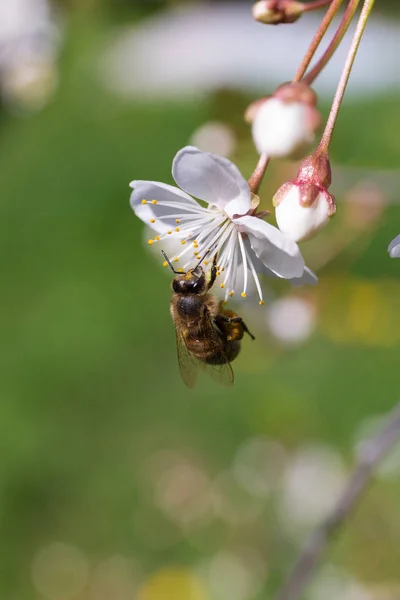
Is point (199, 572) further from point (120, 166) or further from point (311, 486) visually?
point (120, 166)

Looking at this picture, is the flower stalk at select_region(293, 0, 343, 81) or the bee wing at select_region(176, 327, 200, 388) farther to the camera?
the bee wing at select_region(176, 327, 200, 388)

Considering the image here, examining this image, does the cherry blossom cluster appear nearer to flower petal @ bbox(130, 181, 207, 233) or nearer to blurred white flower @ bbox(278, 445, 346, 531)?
flower petal @ bbox(130, 181, 207, 233)

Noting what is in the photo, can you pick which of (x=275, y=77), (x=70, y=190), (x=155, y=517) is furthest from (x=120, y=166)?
(x=155, y=517)

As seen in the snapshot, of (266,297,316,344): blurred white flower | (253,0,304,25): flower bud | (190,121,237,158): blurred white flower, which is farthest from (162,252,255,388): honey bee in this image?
(266,297,316,344): blurred white flower

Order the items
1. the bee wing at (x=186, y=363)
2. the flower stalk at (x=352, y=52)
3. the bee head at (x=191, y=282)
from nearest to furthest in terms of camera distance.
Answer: the flower stalk at (x=352, y=52) → the bee head at (x=191, y=282) → the bee wing at (x=186, y=363)

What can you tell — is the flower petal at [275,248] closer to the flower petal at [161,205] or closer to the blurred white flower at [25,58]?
the flower petal at [161,205]

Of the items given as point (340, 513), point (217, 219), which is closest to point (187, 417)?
point (340, 513)

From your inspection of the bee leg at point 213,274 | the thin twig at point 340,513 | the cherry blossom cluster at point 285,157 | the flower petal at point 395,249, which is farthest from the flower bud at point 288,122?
the thin twig at point 340,513
